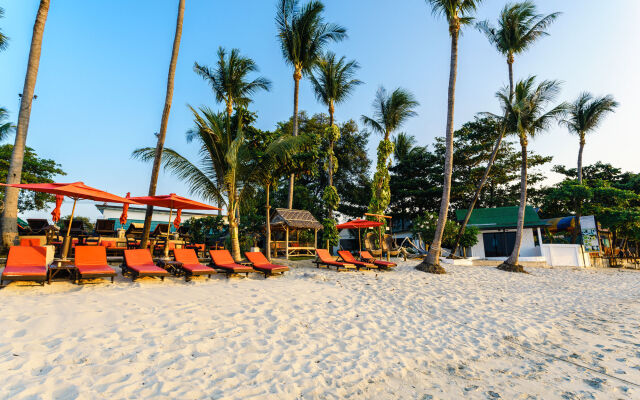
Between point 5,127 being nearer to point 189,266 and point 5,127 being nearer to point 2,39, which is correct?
point 2,39

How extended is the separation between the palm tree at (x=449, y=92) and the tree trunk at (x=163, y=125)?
1058 centimetres

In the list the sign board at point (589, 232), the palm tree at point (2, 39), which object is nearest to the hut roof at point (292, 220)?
the palm tree at point (2, 39)

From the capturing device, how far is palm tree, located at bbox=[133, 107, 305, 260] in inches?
397

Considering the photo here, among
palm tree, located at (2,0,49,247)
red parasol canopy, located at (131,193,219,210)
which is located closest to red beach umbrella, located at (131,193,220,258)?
red parasol canopy, located at (131,193,219,210)

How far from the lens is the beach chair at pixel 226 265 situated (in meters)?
8.44

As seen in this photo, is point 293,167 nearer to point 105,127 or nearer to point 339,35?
point 339,35

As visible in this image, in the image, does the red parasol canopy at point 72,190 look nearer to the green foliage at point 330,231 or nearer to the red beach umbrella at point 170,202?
the red beach umbrella at point 170,202

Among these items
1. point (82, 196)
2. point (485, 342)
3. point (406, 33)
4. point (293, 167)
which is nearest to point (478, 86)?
point (406, 33)

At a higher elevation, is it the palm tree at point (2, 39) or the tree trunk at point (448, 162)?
the palm tree at point (2, 39)

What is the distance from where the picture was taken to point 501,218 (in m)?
21.7

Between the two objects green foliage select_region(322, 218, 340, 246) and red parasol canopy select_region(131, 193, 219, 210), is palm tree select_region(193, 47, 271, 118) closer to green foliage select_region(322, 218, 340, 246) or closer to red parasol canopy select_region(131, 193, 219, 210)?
green foliage select_region(322, 218, 340, 246)

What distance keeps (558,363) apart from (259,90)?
18.8 m

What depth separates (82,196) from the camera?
734 centimetres

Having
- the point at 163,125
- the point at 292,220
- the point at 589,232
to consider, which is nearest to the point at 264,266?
the point at 292,220
